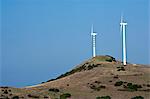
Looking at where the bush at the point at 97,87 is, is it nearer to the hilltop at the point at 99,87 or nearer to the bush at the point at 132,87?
the hilltop at the point at 99,87

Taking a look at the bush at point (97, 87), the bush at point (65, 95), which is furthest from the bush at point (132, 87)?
the bush at point (65, 95)

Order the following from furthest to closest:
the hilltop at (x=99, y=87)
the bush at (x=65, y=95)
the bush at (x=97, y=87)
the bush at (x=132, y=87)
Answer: the bush at (x=132, y=87) → the bush at (x=97, y=87) → the hilltop at (x=99, y=87) → the bush at (x=65, y=95)

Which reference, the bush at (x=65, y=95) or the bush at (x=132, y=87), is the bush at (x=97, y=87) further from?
the bush at (x=65, y=95)

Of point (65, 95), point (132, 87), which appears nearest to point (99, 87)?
point (132, 87)

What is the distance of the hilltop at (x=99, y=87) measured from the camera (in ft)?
236

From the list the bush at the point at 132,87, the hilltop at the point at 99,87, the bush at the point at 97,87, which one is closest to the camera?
the hilltop at the point at 99,87

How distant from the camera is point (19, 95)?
2756 inches

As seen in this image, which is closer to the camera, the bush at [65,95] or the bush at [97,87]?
the bush at [65,95]

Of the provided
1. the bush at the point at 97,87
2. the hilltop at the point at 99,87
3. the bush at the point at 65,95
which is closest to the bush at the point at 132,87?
the hilltop at the point at 99,87

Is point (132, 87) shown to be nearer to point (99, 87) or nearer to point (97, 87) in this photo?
point (99, 87)

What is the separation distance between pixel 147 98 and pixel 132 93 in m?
5.41

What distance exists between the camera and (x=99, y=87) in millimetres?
81188

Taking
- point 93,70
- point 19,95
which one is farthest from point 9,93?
point 93,70

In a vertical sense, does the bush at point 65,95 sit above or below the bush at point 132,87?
above
